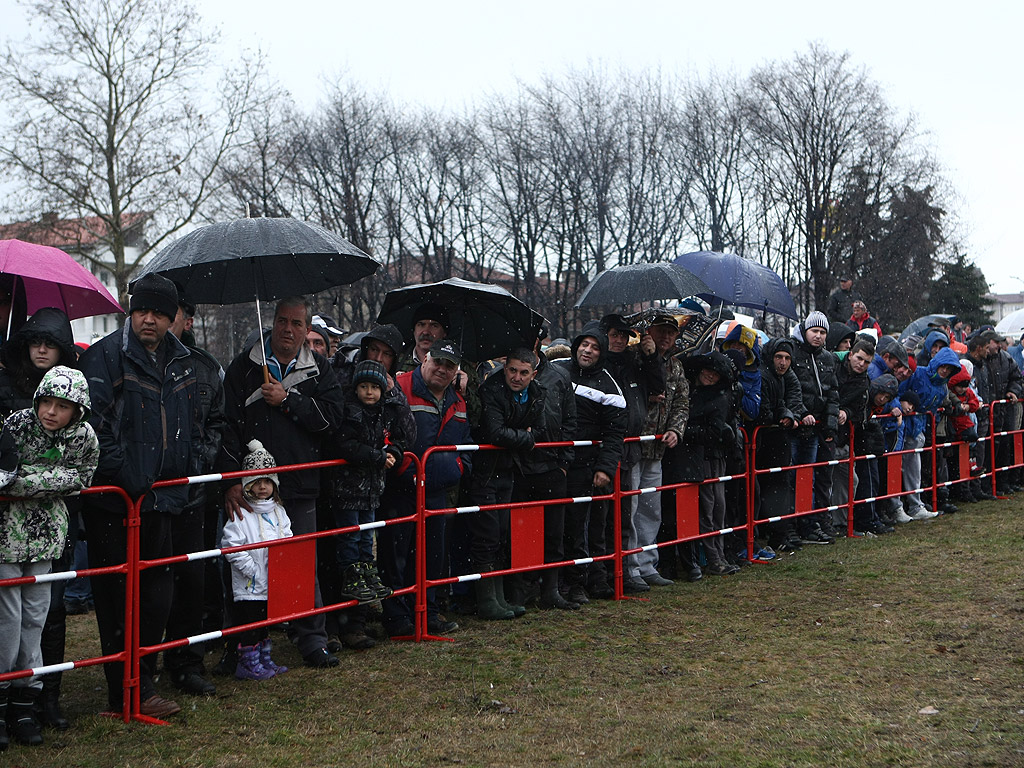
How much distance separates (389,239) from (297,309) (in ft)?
128

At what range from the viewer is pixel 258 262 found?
699 cm

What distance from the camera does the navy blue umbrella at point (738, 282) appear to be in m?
11.0

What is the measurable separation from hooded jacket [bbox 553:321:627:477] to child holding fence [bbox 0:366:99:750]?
171 inches

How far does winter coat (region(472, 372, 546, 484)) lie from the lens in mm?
8031

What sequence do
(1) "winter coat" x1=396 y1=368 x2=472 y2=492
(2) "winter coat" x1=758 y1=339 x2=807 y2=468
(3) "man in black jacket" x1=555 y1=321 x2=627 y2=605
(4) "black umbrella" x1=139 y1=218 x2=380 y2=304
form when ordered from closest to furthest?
1. (4) "black umbrella" x1=139 y1=218 x2=380 y2=304
2. (1) "winter coat" x1=396 y1=368 x2=472 y2=492
3. (3) "man in black jacket" x1=555 y1=321 x2=627 y2=605
4. (2) "winter coat" x1=758 y1=339 x2=807 y2=468

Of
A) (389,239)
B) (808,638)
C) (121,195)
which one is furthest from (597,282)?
(389,239)

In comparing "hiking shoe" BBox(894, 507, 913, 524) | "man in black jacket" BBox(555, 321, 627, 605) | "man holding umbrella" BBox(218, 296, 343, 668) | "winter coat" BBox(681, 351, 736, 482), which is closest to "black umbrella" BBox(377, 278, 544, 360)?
"man in black jacket" BBox(555, 321, 627, 605)

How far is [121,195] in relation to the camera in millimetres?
31547

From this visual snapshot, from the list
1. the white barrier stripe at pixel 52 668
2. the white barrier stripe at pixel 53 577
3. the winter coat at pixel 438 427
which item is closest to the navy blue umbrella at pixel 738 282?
the winter coat at pixel 438 427

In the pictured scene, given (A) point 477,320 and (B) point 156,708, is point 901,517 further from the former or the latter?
(B) point 156,708

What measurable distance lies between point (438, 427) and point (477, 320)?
40.1 inches

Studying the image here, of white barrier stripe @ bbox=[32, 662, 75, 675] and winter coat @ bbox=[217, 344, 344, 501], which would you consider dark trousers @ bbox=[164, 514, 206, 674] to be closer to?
winter coat @ bbox=[217, 344, 344, 501]

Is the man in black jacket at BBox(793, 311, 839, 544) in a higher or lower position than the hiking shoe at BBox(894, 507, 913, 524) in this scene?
higher

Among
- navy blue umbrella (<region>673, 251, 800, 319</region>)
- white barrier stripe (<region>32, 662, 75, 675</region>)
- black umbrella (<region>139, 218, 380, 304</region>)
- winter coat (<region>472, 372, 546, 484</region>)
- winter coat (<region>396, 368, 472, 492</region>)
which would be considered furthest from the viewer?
navy blue umbrella (<region>673, 251, 800, 319</region>)
